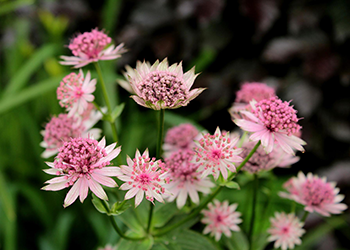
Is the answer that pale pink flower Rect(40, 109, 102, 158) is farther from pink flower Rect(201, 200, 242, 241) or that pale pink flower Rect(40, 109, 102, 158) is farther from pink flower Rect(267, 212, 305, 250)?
pink flower Rect(267, 212, 305, 250)

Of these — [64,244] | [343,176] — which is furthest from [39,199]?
[343,176]

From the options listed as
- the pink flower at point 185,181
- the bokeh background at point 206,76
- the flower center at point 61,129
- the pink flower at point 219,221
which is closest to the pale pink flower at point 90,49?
the flower center at point 61,129

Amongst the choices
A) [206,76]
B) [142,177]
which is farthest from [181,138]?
[206,76]

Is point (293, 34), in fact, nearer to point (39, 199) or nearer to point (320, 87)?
point (320, 87)

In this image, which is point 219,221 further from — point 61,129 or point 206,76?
point 206,76

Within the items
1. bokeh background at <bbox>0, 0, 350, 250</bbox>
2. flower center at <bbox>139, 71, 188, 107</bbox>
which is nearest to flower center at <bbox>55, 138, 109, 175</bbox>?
flower center at <bbox>139, 71, 188, 107</bbox>

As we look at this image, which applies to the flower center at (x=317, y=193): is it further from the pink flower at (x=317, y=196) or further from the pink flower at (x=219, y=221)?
the pink flower at (x=219, y=221)

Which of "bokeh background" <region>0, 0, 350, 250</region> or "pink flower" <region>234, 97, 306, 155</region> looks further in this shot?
"bokeh background" <region>0, 0, 350, 250</region>
